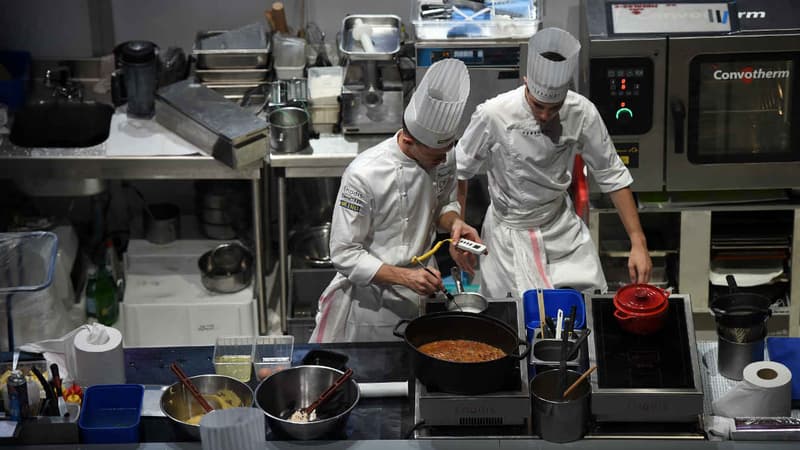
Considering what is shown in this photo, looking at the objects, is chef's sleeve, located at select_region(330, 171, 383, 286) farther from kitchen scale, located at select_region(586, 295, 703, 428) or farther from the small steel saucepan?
kitchen scale, located at select_region(586, 295, 703, 428)

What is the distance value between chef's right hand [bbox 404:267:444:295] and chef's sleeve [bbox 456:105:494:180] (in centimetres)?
80

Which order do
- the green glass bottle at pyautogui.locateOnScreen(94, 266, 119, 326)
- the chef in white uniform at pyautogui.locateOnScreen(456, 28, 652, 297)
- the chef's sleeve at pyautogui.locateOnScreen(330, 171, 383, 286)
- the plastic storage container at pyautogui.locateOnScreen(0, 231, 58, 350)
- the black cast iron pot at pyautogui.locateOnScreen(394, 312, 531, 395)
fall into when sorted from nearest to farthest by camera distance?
the black cast iron pot at pyautogui.locateOnScreen(394, 312, 531, 395) → the plastic storage container at pyautogui.locateOnScreen(0, 231, 58, 350) → the chef's sleeve at pyautogui.locateOnScreen(330, 171, 383, 286) → the chef in white uniform at pyautogui.locateOnScreen(456, 28, 652, 297) → the green glass bottle at pyautogui.locateOnScreen(94, 266, 119, 326)

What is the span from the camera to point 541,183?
4.03 meters

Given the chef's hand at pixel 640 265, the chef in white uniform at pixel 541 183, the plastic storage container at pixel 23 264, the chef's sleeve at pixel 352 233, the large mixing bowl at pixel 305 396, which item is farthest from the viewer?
the chef in white uniform at pixel 541 183

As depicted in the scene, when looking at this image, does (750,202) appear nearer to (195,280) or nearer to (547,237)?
(547,237)

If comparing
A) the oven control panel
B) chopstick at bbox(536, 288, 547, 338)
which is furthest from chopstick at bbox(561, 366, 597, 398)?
the oven control panel

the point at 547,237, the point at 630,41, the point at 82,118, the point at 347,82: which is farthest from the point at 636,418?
the point at 82,118

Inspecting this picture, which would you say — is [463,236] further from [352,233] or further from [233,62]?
[233,62]

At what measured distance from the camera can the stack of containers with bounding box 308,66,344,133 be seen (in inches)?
195

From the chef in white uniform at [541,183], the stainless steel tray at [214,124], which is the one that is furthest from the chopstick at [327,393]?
the stainless steel tray at [214,124]

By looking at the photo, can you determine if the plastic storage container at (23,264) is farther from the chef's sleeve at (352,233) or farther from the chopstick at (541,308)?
the chopstick at (541,308)

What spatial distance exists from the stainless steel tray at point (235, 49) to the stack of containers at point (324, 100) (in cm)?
24

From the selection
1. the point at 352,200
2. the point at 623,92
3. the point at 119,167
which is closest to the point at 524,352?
the point at 352,200

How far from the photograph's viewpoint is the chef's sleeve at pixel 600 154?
3.94m
